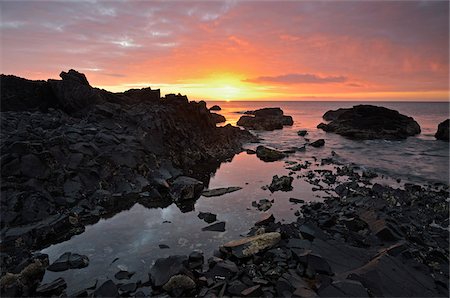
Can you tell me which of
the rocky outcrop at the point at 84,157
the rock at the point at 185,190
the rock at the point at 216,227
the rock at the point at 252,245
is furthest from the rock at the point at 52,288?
the rock at the point at 185,190

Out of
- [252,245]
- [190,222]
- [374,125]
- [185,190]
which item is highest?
[374,125]

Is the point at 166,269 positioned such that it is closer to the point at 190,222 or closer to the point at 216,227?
the point at 216,227

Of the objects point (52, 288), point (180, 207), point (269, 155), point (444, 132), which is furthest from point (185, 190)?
point (444, 132)

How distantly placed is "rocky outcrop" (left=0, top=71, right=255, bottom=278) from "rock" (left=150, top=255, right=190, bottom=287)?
6486 mm

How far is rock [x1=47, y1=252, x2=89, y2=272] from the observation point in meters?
12.5

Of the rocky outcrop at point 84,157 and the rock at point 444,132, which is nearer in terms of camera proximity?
the rocky outcrop at point 84,157

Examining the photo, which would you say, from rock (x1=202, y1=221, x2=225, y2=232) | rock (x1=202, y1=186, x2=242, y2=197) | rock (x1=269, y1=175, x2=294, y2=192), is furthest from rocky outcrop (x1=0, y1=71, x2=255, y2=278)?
rock (x1=269, y1=175, x2=294, y2=192)

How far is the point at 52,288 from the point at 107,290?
2172 mm

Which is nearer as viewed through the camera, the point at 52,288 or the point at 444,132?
A: the point at 52,288

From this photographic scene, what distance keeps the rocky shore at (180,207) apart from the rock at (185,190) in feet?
0.28

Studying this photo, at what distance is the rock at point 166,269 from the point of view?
1139cm

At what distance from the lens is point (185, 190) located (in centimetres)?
2197

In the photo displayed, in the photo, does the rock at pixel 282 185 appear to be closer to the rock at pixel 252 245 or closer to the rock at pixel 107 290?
the rock at pixel 252 245

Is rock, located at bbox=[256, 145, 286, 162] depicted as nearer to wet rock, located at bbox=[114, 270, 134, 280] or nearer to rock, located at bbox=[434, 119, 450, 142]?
wet rock, located at bbox=[114, 270, 134, 280]
